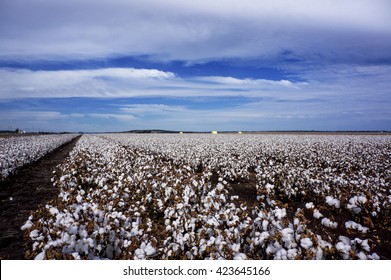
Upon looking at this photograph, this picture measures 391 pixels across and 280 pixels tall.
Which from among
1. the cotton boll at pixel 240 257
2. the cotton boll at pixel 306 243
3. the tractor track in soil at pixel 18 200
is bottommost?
the tractor track in soil at pixel 18 200

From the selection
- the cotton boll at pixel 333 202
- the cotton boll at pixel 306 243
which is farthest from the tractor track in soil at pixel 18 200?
the cotton boll at pixel 333 202

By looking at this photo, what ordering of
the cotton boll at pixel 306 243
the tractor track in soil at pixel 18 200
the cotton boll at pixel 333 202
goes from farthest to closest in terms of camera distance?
the tractor track in soil at pixel 18 200 → the cotton boll at pixel 333 202 → the cotton boll at pixel 306 243

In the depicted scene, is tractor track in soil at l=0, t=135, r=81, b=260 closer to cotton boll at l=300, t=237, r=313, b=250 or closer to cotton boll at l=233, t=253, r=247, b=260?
cotton boll at l=233, t=253, r=247, b=260

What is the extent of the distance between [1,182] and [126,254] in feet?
36.9

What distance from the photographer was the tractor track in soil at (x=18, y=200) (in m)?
6.01

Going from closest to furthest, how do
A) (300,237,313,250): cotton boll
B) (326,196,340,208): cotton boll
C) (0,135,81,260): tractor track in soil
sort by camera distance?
(300,237,313,250): cotton boll → (326,196,340,208): cotton boll → (0,135,81,260): tractor track in soil

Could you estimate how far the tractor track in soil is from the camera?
6.01m

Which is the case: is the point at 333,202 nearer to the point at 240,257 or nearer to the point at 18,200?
the point at 240,257

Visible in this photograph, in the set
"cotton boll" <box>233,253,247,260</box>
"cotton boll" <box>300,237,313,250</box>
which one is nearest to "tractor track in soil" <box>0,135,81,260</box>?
"cotton boll" <box>233,253,247,260</box>

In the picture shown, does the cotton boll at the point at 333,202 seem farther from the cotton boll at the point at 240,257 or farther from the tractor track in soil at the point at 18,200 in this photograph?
the tractor track in soil at the point at 18,200

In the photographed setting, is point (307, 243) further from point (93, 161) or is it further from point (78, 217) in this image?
point (93, 161)

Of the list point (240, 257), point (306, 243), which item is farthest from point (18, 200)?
point (306, 243)
